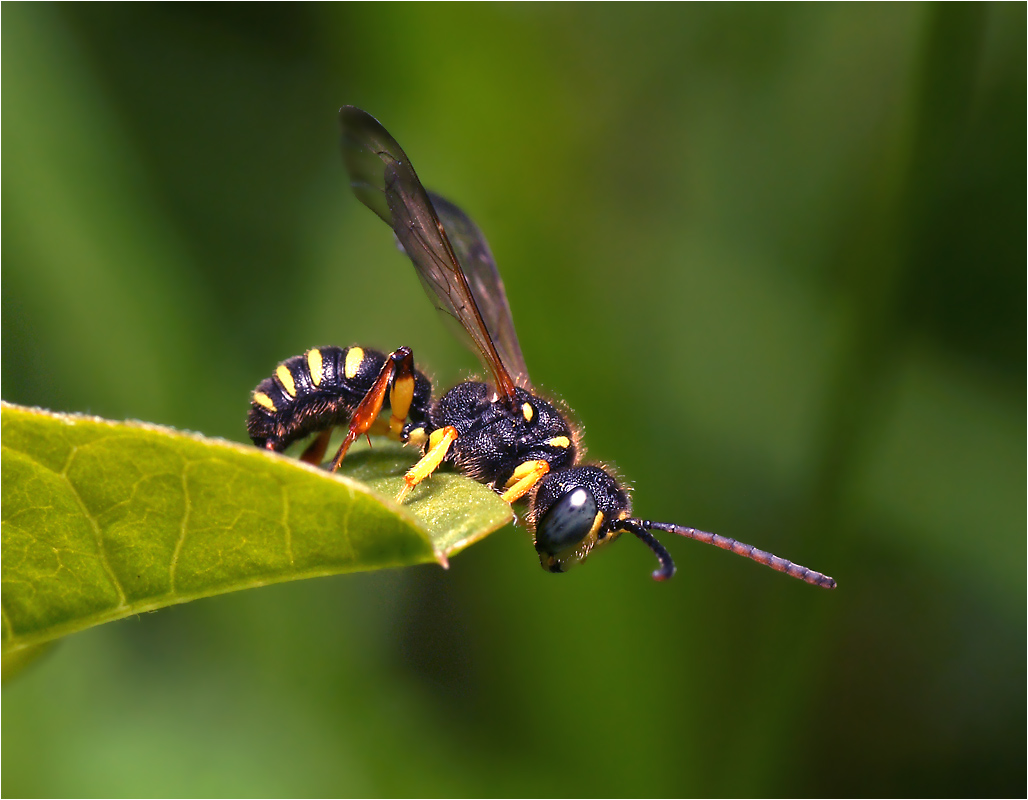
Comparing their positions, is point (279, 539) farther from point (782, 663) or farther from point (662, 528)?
point (782, 663)

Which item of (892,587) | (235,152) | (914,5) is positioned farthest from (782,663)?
(235,152)

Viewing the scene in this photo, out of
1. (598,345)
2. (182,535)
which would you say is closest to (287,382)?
(182,535)

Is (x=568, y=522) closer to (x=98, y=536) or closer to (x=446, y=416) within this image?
(x=446, y=416)

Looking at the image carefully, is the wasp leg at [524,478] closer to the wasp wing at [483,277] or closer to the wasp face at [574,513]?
the wasp face at [574,513]

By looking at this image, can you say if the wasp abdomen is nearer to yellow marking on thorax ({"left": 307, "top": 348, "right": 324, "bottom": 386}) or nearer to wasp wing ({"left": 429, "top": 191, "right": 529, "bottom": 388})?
yellow marking on thorax ({"left": 307, "top": 348, "right": 324, "bottom": 386})

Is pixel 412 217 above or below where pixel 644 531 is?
above
